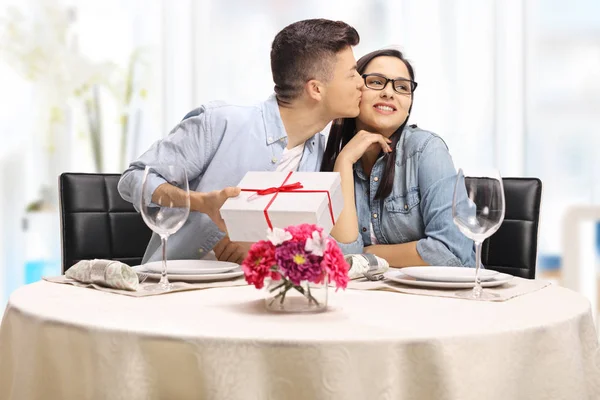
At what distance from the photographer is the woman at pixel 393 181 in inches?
80.7

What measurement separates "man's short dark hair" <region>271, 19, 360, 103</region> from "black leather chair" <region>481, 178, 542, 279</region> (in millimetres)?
635

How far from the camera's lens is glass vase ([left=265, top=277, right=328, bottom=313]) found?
125 cm

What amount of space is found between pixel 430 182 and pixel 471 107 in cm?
193

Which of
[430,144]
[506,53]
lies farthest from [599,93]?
[430,144]

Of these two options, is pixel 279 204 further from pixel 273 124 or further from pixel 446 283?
pixel 273 124

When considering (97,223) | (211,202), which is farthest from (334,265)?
(97,223)

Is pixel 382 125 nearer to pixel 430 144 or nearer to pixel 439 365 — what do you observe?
pixel 430 144

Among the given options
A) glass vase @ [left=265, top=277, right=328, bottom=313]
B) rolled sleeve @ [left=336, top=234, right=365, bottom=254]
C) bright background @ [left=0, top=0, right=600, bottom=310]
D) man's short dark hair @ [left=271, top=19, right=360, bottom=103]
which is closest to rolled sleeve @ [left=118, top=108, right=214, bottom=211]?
man's short dark hair @ [left=271, top=19, right=360, bottom=103]

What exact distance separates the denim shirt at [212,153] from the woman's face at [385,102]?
0.88 feet

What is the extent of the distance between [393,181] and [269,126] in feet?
1.36

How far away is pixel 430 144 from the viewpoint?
2.24 metres

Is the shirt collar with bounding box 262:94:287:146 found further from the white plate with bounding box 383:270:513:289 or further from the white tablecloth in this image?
the white tablecloth

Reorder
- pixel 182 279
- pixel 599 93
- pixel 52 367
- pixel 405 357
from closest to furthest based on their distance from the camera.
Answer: pixel 405 357 → pixel 52 367 → pixel 182 279 → pixel 599 93

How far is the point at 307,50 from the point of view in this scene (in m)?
2.32
